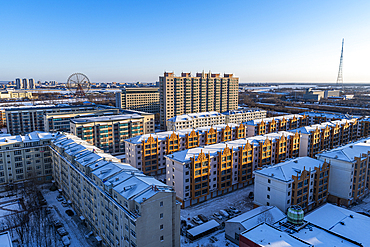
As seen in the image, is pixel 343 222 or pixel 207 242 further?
pixel 207 242

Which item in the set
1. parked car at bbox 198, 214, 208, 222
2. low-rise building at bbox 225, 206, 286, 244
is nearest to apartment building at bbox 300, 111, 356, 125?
low-rise building at bbox 225, 206, 286, 244

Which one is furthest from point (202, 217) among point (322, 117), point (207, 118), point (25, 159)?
point (322, 117)

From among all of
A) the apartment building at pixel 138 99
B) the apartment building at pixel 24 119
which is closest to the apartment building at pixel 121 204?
the apartment building at pixel 24 119

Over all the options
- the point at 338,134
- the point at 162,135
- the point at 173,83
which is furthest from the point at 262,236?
the point at 173,83

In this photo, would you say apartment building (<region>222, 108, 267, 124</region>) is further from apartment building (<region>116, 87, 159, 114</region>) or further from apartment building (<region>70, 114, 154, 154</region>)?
apartment building (<region>116, 87, 159, 114</region>)

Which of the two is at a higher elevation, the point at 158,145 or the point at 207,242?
the point at 158,145

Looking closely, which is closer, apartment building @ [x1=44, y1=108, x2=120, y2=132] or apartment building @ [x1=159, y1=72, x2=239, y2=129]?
apartment building @ [x1=44, y1=108, x2=120, y2=132]

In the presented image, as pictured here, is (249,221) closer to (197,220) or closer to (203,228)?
(203,228)
